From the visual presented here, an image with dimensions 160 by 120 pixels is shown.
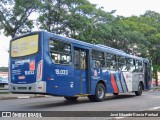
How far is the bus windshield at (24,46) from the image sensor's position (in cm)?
1371

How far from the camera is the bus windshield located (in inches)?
540

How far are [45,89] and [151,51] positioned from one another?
1357 inches

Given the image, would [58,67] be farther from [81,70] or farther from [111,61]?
[111,61]

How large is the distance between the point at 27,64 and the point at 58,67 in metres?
1.29

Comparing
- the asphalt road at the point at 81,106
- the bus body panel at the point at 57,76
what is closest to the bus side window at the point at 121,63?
the asphalt road at the point at 81,106

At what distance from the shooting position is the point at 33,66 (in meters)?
13.4

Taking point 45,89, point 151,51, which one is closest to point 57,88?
point 45,89

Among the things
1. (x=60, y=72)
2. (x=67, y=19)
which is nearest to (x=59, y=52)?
(x=60, y=72)

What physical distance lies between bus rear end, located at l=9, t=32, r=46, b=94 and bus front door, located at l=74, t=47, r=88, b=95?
231 centimetres

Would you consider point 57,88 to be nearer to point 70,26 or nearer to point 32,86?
point 32,86

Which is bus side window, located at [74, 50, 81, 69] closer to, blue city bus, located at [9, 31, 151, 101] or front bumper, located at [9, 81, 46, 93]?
blue city bus, located at [9, 31, 151, 101]

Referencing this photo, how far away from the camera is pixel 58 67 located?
45.8ft

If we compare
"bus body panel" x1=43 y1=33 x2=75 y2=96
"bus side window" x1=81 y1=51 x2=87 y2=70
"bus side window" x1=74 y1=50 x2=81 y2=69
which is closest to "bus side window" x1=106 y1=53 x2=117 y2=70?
"bus side window" x1=81 y1=51 x2=87 y2=70

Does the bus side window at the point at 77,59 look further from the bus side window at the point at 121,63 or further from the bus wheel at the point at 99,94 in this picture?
the bus side window at the point at 121,63
